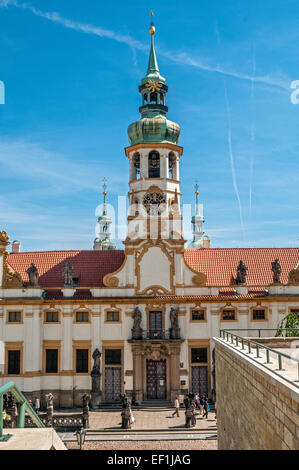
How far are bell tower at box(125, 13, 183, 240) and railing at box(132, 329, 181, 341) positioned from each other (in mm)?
7739

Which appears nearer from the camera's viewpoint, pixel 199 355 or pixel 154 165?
pixel 199 355

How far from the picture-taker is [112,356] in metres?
40.6

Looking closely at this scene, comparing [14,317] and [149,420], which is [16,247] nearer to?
[14,317]

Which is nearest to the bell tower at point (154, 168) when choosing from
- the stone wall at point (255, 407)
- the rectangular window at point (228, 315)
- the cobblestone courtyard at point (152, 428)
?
the rectangular window at point (228, 315)

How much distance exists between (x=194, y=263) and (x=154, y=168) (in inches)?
364

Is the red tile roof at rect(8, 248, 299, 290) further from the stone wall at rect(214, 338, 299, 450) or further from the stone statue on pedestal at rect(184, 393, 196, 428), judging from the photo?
the stone wall at rect(214, 338, 299, 450)

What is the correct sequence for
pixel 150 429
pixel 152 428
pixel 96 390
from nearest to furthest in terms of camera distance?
pixel 150 429
pixel 152 428
pixel 96 390

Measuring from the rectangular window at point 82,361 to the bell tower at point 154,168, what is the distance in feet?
33.3

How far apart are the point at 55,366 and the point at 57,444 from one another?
104 feet

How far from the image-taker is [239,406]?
52.7 ft

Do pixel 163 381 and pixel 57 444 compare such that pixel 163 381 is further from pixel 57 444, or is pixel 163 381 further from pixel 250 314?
pixel 57 444

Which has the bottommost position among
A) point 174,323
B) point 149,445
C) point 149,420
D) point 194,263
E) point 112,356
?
point 149,445

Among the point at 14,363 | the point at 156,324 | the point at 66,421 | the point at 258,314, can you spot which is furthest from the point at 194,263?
the point at 66,421
